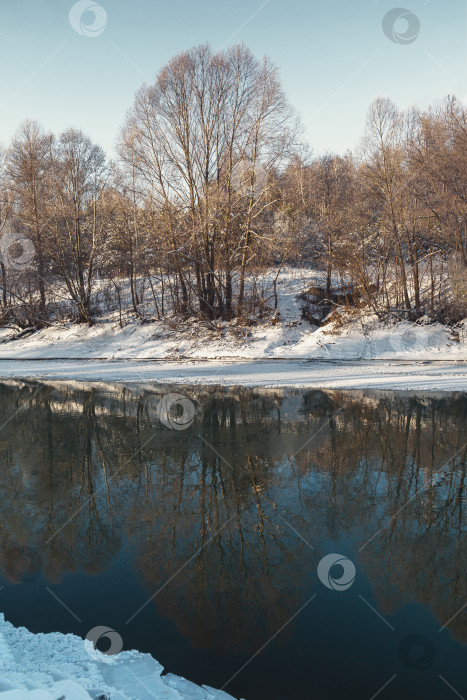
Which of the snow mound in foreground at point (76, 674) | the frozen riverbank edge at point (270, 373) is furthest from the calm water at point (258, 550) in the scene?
the frozen riverbank edge at point (270, 373)

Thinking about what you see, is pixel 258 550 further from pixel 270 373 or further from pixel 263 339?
pixel 263 339

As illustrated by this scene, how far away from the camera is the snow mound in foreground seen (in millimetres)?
3846

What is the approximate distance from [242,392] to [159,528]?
35.6 feet

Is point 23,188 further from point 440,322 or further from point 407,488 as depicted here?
point 407,488

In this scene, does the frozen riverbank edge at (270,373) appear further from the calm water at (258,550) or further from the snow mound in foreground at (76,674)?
the snow mound in foreground at (76,674)

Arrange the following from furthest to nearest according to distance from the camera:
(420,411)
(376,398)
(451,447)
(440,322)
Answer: (440,322) → (376,398) → (420,411) → (451,447)

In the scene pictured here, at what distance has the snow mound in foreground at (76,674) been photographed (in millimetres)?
3846

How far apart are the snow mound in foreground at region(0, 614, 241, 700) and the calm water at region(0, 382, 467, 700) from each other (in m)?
0.19

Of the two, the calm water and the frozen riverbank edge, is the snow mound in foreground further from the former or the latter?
the frozen riverbank edge

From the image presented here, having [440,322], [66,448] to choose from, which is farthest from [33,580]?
[440,322]

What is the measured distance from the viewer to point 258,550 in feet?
20.8

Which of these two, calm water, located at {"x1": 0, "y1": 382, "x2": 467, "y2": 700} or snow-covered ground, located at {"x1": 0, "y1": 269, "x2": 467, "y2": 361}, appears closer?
calm water, located at {"x1": 0, "y1": 382, "x2": 467, "y2": 700}

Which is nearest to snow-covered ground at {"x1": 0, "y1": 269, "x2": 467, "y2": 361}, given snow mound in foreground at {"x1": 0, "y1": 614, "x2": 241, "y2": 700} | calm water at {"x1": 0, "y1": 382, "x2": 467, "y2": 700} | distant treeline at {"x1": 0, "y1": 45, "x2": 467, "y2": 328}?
distant treeline at {"x1": 0, "y1": 45, "x2": 467, "y2": 328}

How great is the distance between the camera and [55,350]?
3086 centimetres
